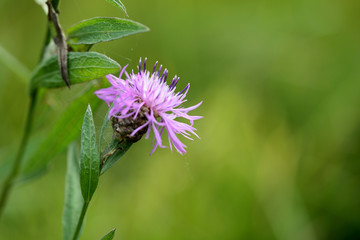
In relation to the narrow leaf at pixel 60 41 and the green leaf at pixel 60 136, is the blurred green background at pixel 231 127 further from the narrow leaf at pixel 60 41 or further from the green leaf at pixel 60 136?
the narrow leaf at pixel 60 41

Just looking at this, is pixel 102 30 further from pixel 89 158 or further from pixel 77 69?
pixel 89 158

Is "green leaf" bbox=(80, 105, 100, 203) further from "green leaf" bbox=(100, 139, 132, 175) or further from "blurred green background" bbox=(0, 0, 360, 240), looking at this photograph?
"blurred green background" bbox=(0, 0, 360, 240)

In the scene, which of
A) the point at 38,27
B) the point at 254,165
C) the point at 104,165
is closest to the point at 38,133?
the point at 104,165

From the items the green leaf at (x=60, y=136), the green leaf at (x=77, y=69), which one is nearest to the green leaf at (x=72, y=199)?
the green leaf at (x=60, y=136)

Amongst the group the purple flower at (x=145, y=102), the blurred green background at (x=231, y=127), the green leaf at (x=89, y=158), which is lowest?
the blurred green background at (x=231, y=127)

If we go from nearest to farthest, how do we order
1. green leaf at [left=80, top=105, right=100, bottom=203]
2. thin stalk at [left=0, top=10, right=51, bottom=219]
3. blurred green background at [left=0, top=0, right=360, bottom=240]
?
green leaf at [left=80, top=105, right=100, bottom=203], thin stalk at [left=0, top=10, right=51, bottom=219], blurred green background at [left=0, top=0, right=360, bottom=240]

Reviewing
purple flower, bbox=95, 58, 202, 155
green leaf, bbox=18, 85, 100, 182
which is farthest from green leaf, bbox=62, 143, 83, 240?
purple flower, bbox=95, 58, 202, 155

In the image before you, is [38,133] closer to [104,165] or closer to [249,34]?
[104,165]
